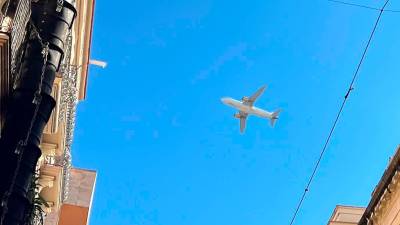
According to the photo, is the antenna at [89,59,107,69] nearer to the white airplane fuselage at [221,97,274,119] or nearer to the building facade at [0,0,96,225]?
the building facade at [0,0,96,225]

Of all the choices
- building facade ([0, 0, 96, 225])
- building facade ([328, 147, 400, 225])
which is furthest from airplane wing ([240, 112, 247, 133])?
building facade ([328, 147, 400, 225])

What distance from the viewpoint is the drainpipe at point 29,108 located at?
45.3 ft

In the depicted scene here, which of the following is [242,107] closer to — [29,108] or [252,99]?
[252,99]

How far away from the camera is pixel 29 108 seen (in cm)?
1491

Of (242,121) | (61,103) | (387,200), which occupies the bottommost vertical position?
(387,200)

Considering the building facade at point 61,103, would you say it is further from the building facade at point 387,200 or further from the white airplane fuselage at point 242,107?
the white airplane fuselage at point 242,107

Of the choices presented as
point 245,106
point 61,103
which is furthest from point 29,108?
point 245,106

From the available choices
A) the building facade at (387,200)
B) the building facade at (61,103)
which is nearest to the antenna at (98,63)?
the building facade at (61,103)

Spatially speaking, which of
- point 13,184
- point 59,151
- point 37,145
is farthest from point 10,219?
point 59,151

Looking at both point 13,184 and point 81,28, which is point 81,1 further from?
point 13,184

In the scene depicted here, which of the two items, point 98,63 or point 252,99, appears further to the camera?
point 252,99

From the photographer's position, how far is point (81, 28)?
1046 inches

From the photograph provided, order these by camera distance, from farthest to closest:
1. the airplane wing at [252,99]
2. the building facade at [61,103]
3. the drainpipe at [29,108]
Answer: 1. the airplane wing at [252,99]
2. the building facade at [61,103]
3. the drainpipe at [29,108]

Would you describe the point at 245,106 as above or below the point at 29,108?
above
